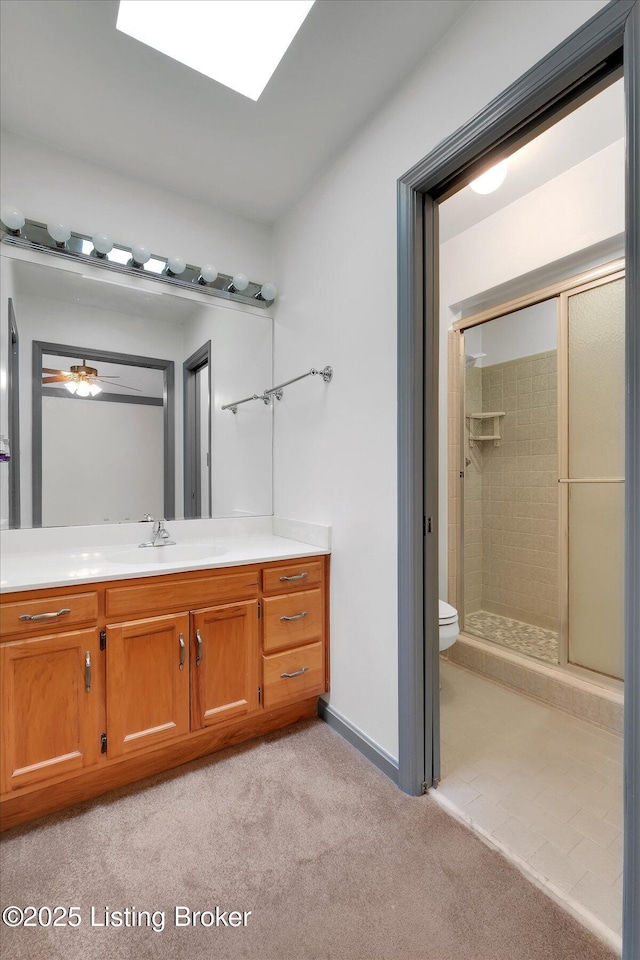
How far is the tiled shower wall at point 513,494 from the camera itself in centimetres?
309

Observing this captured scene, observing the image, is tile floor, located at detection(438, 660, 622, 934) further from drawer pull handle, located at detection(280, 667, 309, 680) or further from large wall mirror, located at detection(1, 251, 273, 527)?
large wall mirror, located at detection(1, 251, 273, 527)

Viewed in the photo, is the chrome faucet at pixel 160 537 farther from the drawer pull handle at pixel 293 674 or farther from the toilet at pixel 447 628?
the toilet at pixel 447 628

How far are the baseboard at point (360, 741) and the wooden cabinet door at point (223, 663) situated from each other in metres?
0.39

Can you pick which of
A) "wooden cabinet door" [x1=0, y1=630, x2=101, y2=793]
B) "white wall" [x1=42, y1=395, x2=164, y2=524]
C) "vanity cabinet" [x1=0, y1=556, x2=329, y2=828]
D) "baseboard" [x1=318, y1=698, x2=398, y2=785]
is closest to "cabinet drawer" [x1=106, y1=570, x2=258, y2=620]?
"vanity cabinet" [x1=0, y1=556, x2=329, y2=828]

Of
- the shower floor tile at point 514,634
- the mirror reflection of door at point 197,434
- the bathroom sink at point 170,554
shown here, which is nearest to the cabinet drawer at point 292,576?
the bathroom sink at point 170,554

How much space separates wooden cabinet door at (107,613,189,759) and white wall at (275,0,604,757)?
713 millimetres

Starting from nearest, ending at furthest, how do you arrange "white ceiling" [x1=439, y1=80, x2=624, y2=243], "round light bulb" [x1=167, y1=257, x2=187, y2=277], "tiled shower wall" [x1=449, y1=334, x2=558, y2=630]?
"white ceiling" [x1=439, y1=80, x2=624, y2=243] < "round light bulb" [x1=167, y1=257, x2=187, y2=277] < "tiled shower wall" [x1=449, y1=334, x2=558, y2=630]

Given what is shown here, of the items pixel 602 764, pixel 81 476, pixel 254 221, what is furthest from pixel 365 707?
pixel 254 221

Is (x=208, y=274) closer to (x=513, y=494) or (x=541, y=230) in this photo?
(x=541, y=230)

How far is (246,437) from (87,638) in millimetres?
1327

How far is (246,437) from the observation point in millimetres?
2541

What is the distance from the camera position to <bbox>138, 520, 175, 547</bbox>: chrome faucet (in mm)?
2141

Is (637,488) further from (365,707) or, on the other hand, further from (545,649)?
(545,649)

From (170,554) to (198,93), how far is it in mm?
1894
